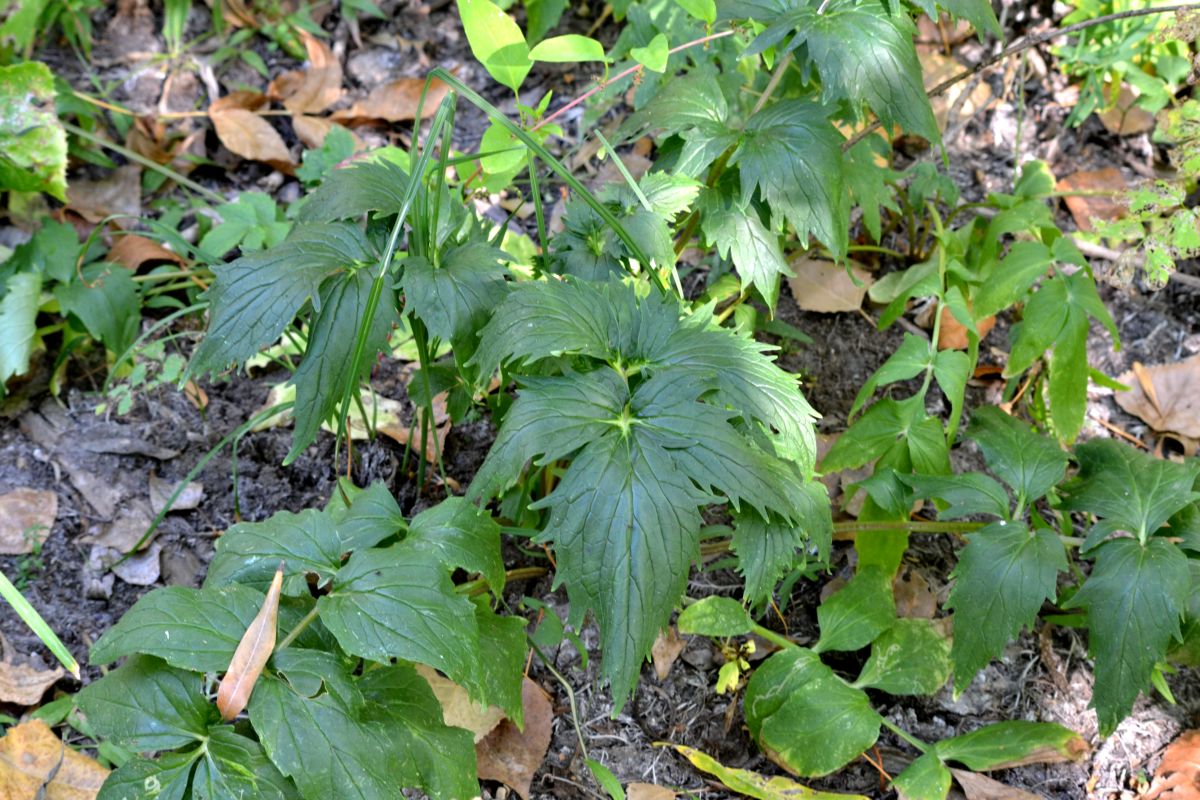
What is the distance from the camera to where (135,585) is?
2221 millimetres

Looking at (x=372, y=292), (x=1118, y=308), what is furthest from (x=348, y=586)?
(x=1118, y=308)

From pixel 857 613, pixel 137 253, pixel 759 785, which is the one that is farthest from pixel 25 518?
pixel 857 613

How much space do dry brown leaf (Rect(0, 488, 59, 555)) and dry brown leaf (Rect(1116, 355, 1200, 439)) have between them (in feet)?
8.92

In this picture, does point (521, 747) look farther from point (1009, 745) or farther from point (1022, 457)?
point (1022, 457)

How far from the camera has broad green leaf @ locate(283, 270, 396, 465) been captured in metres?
1.63

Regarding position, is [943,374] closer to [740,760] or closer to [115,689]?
[740,760]

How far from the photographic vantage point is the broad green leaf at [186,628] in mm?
1377

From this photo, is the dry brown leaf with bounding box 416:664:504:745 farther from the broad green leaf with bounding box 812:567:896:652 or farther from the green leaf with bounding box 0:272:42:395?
the green leaf with bounding box 0:272:42:395

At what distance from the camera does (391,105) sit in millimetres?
3225

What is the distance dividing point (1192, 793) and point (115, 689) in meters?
1.98

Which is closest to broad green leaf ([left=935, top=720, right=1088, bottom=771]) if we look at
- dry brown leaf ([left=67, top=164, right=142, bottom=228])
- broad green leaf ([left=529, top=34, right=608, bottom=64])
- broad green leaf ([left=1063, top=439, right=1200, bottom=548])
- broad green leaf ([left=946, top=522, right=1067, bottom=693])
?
broad green leaf ([left=946, top=522, right=1067, bottom=693])

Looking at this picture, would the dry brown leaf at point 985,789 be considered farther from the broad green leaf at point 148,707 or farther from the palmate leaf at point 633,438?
the broad green leaf at point 148,707

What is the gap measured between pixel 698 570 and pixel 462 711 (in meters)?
0.61

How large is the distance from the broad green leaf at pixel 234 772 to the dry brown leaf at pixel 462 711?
57cm
